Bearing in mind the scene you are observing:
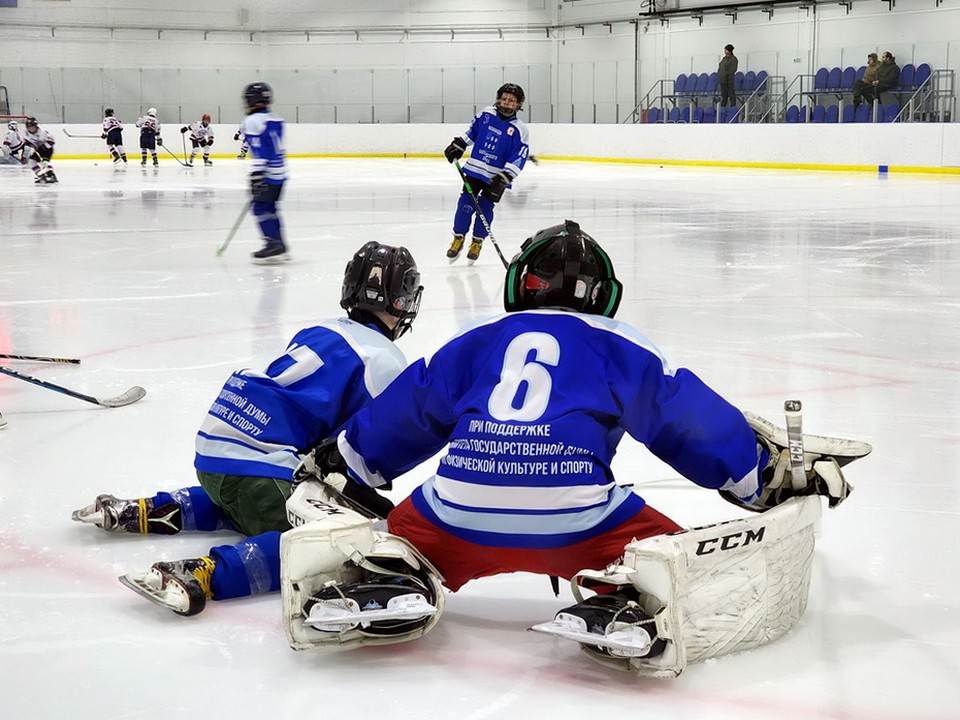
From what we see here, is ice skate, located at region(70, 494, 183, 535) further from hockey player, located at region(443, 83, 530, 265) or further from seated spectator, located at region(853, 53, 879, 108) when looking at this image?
seated spectator, located at region(853, 53, 879, 108)

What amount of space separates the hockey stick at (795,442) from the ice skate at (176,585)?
3.59 feet

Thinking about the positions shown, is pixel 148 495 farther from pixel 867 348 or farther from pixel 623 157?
pixel 623 157

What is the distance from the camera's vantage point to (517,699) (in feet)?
6.11

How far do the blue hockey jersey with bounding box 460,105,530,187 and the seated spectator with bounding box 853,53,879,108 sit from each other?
12.0m

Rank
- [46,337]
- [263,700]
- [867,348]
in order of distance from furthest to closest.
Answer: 1. [46,337]
2. [867,348]
3. [263,700]

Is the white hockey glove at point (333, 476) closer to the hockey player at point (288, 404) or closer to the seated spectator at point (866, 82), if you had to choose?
the hockey player at point (288, 404)

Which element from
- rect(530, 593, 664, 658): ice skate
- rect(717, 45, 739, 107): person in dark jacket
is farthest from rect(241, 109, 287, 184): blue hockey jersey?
rect(717, 45, 739, 107): person in dark jacket

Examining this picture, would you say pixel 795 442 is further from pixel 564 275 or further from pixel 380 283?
pixel 380 283

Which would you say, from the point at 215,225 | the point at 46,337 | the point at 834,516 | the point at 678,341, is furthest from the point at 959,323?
the point at 215,225

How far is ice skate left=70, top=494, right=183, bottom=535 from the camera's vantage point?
2646mm

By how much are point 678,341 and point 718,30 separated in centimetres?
2029

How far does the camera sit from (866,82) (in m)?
19.0

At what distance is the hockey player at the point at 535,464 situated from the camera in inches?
76.5

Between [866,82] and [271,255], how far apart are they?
13.6m
